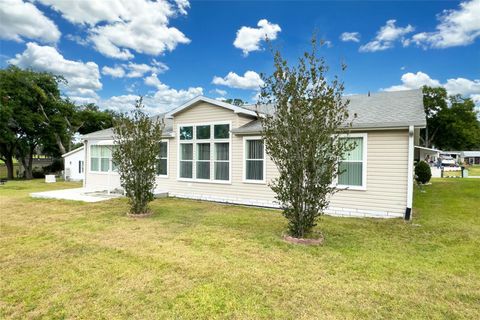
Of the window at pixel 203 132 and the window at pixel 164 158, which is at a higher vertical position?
the window at pixel 203 132

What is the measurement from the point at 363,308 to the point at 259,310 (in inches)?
47.5

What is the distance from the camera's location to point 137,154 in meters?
8.13

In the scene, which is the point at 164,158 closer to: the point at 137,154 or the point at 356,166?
the point at 137,154

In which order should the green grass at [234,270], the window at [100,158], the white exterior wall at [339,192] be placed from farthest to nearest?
the window at [100,158] < the white exterior wall at [339,192] < the green grass at [234,270]

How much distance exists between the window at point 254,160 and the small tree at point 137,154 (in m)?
3.38

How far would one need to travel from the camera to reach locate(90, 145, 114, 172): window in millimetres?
14820

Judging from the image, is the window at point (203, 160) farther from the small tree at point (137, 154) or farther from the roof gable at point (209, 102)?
the small tree at point (137, 154)

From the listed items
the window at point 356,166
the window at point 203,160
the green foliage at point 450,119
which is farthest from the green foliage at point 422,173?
the green foliage at point 450,119

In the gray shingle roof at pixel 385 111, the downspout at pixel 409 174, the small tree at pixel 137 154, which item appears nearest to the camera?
the downspout at pixel 409 174

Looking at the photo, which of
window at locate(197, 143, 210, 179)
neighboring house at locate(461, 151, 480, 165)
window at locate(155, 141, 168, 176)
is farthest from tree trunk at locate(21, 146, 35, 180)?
neighboring house at locate(461, 151, 480, 165)

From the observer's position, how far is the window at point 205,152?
429 inches

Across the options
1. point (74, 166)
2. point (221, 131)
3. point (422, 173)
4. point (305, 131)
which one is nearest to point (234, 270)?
point (305, 131)

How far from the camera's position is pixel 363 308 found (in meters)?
3.19

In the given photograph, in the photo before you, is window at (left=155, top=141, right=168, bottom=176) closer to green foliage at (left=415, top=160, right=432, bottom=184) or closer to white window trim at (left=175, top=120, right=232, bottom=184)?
white window trim at (left=175, top=120, right=232, bottom=184)
